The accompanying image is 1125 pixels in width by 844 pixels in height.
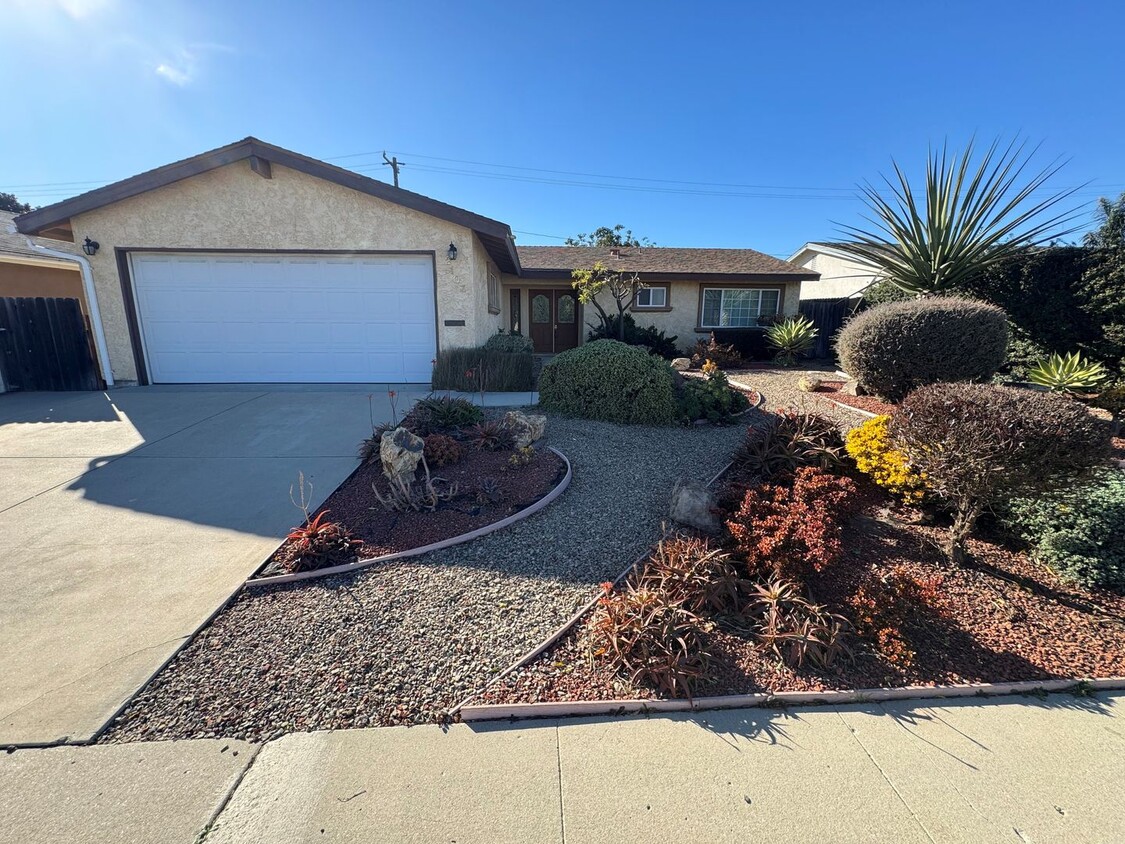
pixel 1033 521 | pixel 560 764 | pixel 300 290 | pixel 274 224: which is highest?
pixel 274 224

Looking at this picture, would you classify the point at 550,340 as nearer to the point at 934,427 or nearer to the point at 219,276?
the point at 219,276

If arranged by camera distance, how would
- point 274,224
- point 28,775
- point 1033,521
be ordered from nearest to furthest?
point 28,775 → point 1033,521 → point 274,224

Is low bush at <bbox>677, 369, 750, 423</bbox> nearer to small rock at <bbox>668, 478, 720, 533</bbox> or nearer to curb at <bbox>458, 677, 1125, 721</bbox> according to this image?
small rock at <bbox>668, 478, 720, 533</bbox>

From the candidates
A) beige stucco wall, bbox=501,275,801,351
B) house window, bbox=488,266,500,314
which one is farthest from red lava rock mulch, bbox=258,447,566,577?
beige stucco wall, bbox=501,275,801,351

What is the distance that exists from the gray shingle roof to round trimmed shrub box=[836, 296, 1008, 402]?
14.1 meters

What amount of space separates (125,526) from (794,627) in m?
5.03

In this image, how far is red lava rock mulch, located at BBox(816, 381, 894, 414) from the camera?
25.0 ft

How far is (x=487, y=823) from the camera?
1.82 m

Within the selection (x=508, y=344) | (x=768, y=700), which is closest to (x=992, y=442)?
(x=768, y=700)

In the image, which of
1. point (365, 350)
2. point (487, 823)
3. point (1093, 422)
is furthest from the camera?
point (365, 350)

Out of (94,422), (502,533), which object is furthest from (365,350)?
(502,533)

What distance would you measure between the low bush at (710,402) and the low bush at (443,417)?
288 centimetres

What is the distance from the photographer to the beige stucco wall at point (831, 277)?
20.4 metres

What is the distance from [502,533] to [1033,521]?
4.06 m
